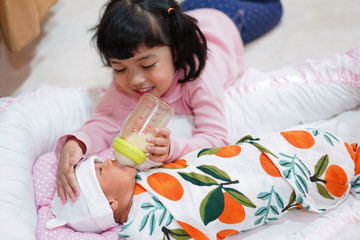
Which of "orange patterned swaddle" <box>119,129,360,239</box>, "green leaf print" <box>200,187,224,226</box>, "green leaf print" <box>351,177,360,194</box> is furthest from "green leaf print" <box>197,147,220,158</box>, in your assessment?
"green leaf print" <box>351,177,360,194</box>

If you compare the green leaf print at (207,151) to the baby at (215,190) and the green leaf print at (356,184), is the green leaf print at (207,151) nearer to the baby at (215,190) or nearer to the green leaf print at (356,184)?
the baby at (215,190)

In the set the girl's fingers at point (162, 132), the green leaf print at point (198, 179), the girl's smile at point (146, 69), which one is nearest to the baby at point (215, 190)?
the green leaf print at point (198, 179)

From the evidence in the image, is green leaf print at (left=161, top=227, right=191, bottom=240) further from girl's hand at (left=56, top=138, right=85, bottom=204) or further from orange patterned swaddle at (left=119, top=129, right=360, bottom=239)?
Result: girl's hand at (left=56, top=138, right=85, bottom=204)

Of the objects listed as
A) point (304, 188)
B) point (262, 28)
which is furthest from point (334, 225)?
point (262, 28)

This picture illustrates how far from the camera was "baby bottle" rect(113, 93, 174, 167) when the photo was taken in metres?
0.95

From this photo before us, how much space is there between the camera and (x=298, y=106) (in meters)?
1.29

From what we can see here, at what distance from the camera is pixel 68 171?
998mm

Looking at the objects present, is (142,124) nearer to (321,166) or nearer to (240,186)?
(240,186)

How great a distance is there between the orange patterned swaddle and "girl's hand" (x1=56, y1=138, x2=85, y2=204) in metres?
0.16

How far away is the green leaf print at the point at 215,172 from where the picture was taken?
3.26 feet

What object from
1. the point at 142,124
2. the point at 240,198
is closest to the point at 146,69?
the point at 142,124

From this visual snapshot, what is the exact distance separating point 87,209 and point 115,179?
10 centimetres

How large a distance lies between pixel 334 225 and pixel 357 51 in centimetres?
61

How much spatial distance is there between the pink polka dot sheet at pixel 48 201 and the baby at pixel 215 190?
0.02 meters
